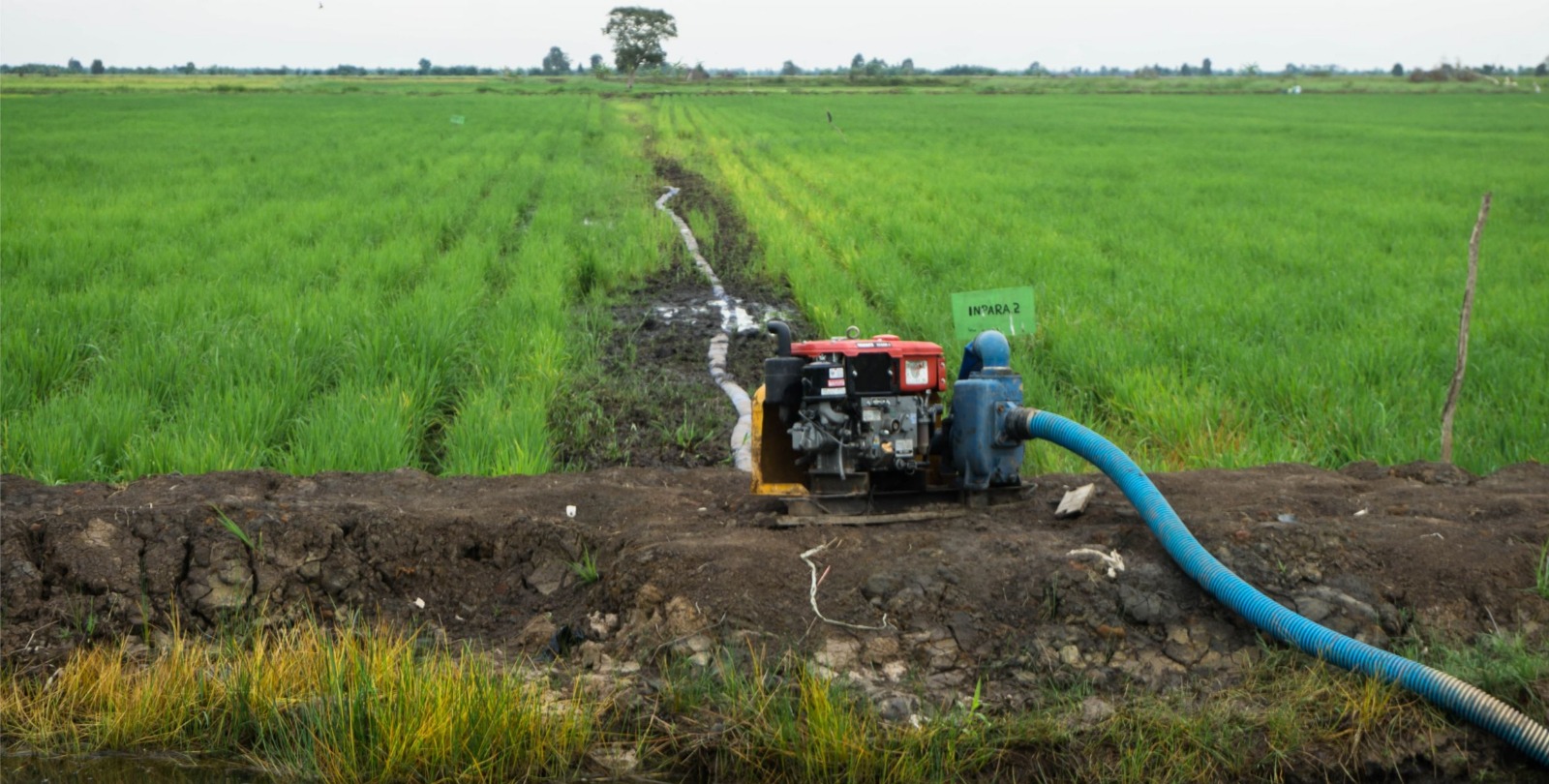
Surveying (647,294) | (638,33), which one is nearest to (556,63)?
(638,33)

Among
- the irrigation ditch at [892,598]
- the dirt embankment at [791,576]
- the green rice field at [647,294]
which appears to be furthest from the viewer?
the green rice field at [647,294]

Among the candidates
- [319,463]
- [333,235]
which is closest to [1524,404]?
[319,463]

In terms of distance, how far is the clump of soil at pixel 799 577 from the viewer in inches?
128

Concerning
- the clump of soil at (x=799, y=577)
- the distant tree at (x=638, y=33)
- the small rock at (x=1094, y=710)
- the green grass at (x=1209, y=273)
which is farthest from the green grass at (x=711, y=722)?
the distant tree at (x=638, y=33)

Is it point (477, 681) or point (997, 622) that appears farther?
point (997, 622)

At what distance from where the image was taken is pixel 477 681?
9.70ft

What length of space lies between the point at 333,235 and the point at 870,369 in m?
7.62

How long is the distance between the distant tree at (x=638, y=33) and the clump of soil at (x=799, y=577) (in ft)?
212

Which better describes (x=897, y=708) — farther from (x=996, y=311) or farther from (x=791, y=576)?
(x=996, y=311)

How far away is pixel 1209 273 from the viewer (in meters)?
8.67

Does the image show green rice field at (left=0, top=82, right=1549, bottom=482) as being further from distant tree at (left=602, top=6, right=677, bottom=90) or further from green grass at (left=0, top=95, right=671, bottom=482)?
distant tree at (left=602, top=6, right=677, bottom=90)

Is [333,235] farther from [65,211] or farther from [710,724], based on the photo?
[710,724]

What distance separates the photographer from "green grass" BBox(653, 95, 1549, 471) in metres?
5.42

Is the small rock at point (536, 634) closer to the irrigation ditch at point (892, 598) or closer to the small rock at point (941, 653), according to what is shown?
the irrigation ditch at point (892, 598)
